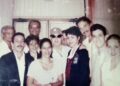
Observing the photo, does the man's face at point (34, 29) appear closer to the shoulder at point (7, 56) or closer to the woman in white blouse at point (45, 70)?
the woman in white blouse at point (45, 70)

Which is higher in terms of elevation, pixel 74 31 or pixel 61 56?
pixel 74 31

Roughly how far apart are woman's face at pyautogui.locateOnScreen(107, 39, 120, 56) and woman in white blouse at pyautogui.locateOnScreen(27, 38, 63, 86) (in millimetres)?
327

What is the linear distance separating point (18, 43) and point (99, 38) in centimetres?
49

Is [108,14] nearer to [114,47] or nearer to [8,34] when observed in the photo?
[114,47]

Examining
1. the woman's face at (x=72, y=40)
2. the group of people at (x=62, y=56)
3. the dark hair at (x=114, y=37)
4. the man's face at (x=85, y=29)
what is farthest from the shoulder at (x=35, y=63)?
the dark hair at (x=114, y=37)

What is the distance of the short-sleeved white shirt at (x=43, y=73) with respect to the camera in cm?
154

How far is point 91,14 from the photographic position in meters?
1.57

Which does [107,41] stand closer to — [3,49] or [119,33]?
[119,33]

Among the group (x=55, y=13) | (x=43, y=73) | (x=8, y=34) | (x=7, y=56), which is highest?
(x=55, y=13)

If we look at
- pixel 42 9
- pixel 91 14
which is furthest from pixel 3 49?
pixel 91 14

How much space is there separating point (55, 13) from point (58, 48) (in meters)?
0.21

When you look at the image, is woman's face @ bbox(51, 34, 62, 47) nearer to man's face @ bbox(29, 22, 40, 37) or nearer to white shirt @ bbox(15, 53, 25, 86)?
man's face @ bbox(29, 22, 40, 37)

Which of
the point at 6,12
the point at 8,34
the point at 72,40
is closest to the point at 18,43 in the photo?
the point at 8,34

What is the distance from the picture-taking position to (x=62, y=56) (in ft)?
5.10
